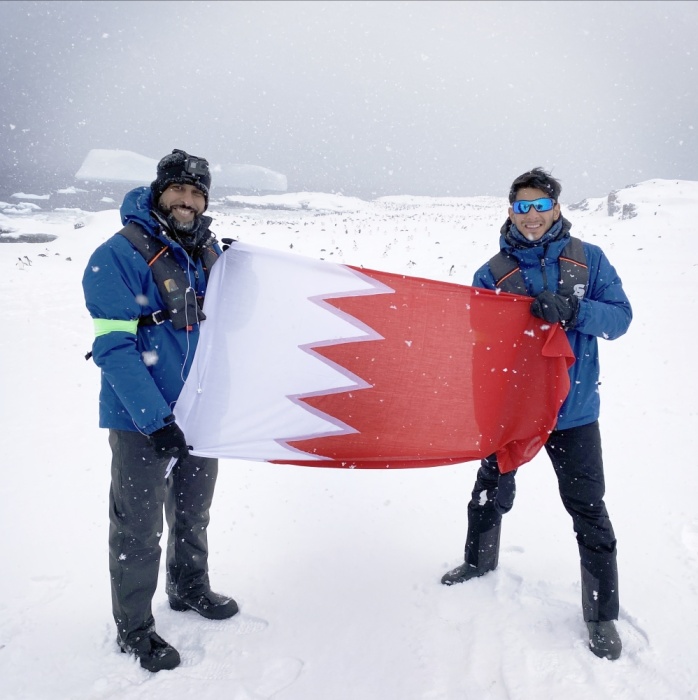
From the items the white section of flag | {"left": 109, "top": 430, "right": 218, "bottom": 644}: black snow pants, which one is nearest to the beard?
the white section of flag

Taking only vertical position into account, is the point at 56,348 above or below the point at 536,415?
→ below

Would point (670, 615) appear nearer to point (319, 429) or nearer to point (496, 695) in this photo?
point (496, 695)

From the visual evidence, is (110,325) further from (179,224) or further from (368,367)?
(368,367)

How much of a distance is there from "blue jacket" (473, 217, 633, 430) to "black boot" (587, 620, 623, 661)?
116cm

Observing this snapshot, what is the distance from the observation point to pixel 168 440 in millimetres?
2547

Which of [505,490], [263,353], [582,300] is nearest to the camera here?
[582,300]

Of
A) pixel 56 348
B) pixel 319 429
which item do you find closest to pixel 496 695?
pixel 319 429

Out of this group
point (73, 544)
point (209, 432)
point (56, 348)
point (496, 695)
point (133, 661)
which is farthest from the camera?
point (56, 348)

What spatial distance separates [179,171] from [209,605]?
269cm

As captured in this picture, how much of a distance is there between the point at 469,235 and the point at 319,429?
16311 mm

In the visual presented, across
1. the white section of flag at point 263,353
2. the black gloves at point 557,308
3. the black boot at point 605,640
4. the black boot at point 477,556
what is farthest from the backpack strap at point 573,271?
the black boot at point 605,640

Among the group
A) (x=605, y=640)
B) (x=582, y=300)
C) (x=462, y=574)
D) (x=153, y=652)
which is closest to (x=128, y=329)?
(x=153, y=652)

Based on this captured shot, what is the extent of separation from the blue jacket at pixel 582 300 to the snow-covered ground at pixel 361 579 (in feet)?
4.33

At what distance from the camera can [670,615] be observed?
3027 millimetres
